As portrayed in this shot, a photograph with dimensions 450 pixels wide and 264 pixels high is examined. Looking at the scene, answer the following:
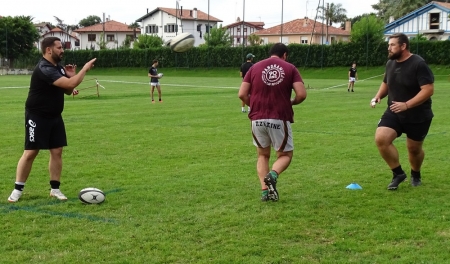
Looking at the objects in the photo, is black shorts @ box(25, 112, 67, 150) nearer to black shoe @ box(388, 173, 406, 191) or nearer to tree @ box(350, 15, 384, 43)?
black shoe @ box(388, 173, 406, 191)

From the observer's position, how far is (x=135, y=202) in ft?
25.8

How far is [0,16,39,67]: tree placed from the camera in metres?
77.6

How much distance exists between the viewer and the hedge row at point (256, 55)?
57375 mm

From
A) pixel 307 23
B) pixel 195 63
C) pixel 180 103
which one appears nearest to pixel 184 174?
pixel 180 103

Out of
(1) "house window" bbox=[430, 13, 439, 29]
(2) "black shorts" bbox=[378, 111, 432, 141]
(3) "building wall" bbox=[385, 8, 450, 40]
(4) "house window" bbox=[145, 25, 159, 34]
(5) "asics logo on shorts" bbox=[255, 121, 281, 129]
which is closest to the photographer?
(5) "asics logo on shorts" bbox=[255, 121, 281, 129]

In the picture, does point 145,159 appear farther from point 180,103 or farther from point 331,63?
point 331,63

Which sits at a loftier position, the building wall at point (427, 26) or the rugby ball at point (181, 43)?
the building wall at point (427, 26)

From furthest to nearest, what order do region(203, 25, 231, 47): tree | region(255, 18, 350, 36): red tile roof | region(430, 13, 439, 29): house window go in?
region(255, 18, 350, 36): red tile roof < region(203, 25, 231, 47): tree < region(430, 13, 439, 29): house window

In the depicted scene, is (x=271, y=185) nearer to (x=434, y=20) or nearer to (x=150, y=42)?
(x=150, y=42)

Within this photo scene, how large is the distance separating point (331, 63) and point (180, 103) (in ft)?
132

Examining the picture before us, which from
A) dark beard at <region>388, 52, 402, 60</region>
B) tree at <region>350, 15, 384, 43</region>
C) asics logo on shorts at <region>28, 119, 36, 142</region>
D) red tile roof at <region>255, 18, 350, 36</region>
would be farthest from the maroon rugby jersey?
red tile roof at <region>255, 18, 350, 36</region>

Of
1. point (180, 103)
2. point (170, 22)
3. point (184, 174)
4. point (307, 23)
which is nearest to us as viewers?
point (184, 174)

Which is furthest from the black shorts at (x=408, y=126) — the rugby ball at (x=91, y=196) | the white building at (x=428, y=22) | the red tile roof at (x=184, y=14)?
the red tile roof at (x=184, y=14)

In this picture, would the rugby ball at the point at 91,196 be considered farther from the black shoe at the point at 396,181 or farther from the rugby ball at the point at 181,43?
the rugby ball at the point at 181,43
